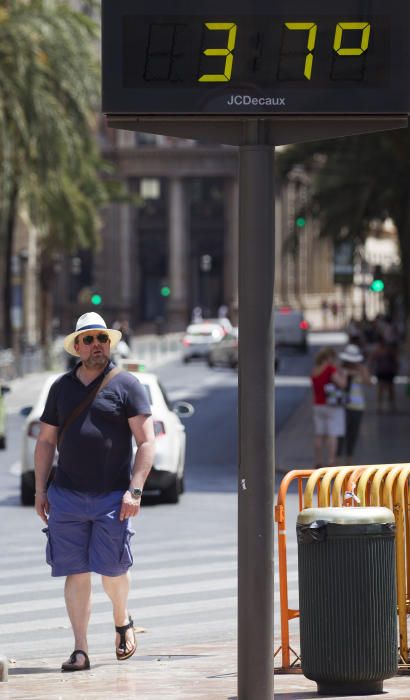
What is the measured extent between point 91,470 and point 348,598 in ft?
6.28

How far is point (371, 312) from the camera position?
153 meters

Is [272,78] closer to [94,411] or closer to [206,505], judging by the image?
[94,411]

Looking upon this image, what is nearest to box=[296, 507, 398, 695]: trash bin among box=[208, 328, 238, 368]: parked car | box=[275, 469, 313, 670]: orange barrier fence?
box=[275, 469, 313, 670]: orange barrier fence

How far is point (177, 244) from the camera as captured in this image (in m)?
130

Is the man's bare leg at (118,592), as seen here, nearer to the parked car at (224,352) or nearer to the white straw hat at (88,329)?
the white straw hat at (88,329)

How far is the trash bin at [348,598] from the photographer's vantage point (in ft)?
26.4

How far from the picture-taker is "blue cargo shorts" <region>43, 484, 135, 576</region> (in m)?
9.43

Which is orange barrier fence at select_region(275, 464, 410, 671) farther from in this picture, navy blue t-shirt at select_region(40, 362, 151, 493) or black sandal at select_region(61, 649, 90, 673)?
black sandal at select_region(61, 649, 90, 673)

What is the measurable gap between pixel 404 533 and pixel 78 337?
82.0 inches

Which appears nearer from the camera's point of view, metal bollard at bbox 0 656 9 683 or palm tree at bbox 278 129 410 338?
metal bollard at bbox 0 656 9 683

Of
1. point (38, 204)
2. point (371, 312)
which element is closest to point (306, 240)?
point (371, 312)

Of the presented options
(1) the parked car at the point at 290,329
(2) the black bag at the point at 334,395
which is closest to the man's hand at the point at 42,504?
(2) the black bag at the point at 334,395

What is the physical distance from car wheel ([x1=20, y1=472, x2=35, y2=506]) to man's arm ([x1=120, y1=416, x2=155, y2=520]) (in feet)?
35.6

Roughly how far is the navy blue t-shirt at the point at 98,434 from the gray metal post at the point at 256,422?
190 centimetres
